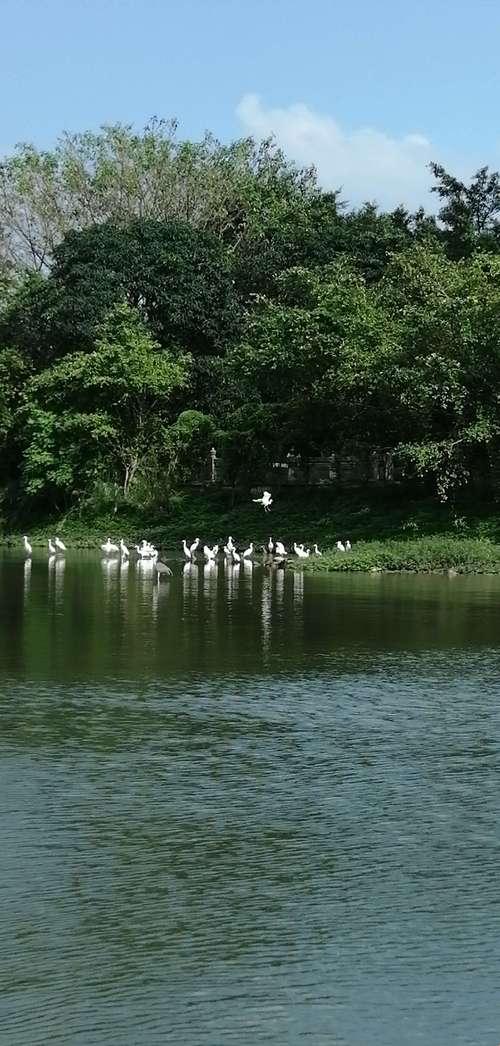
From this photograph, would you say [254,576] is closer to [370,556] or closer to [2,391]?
[370,556]

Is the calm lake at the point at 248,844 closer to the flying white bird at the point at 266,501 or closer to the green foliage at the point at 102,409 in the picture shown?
the flying white bird at the point at 266,501

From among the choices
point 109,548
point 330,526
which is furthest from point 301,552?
point 109,548

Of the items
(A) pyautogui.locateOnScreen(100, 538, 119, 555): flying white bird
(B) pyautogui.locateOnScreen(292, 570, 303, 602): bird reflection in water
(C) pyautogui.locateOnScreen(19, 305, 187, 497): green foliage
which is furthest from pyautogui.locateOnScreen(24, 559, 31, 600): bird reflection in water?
(C) pyautogui.locateOnScreen(19, 305, 187, 497): green foliage

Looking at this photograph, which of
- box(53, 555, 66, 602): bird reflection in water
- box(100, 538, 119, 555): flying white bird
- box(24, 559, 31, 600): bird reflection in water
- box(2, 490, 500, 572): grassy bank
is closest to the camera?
box(53, 555, 66, 602): bird reflection in water

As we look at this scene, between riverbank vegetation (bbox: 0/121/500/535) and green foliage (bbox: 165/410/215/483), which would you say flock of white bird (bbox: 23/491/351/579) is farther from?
green foliage (bbox: 165/410/215/483)

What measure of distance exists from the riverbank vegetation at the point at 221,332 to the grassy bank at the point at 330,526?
0.23m

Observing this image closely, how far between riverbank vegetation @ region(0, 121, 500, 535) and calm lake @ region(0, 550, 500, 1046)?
1798 centimetres

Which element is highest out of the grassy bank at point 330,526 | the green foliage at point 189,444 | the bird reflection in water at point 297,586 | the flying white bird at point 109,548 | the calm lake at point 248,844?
the green foliage at point 189,444

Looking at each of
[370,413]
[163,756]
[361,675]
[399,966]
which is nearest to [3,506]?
[370,413]

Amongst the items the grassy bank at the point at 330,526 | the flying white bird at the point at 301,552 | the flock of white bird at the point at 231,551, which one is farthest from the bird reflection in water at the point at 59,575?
the flying white bird at the point at 301,552

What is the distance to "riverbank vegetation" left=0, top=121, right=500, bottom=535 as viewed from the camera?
34938 millimetres

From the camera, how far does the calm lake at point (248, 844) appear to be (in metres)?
6.23

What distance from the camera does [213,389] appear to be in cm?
4625

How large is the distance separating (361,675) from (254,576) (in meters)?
14.9
